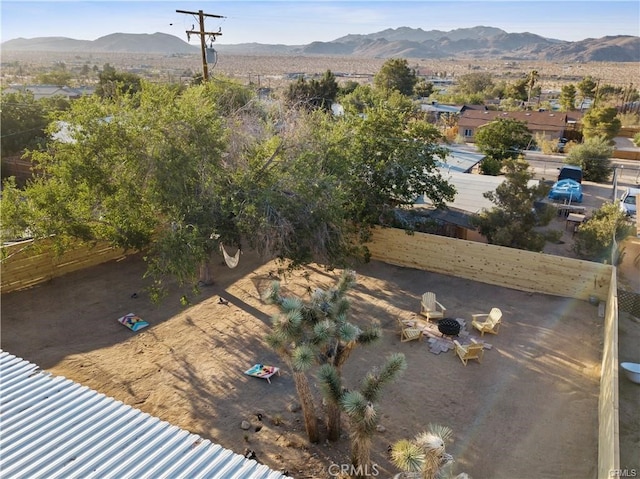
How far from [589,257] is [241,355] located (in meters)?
12.4

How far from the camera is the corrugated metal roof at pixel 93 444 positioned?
5.35m

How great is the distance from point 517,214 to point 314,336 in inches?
409

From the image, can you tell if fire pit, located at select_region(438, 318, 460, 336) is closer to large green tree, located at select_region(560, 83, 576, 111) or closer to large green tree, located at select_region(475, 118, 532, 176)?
large green tree, located at select_region(475, 118, 532, 176)

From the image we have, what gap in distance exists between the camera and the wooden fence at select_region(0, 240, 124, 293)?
45.5ft

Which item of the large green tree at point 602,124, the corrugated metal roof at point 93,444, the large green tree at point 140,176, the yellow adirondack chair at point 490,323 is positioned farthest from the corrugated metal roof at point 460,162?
the corrugated metal roof at point 93,444

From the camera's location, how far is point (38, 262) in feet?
48.1

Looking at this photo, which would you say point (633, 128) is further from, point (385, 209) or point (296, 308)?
point (296, 308)

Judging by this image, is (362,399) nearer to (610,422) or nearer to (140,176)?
(610,422)

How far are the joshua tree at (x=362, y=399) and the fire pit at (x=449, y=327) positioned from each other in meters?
5.06

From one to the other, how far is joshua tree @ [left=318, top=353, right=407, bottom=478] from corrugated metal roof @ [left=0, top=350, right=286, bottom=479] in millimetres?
1498

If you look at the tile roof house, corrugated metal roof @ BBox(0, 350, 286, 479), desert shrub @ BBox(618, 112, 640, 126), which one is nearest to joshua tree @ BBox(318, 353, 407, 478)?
corrugated metal roof @ BBox(0, 350, 286, 479)

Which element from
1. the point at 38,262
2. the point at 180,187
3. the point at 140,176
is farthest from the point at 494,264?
the point at 38,262

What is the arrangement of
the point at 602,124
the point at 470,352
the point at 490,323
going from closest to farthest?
the point at 470,352
the point at 490,323
the point at 602,124

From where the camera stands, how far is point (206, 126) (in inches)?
467
